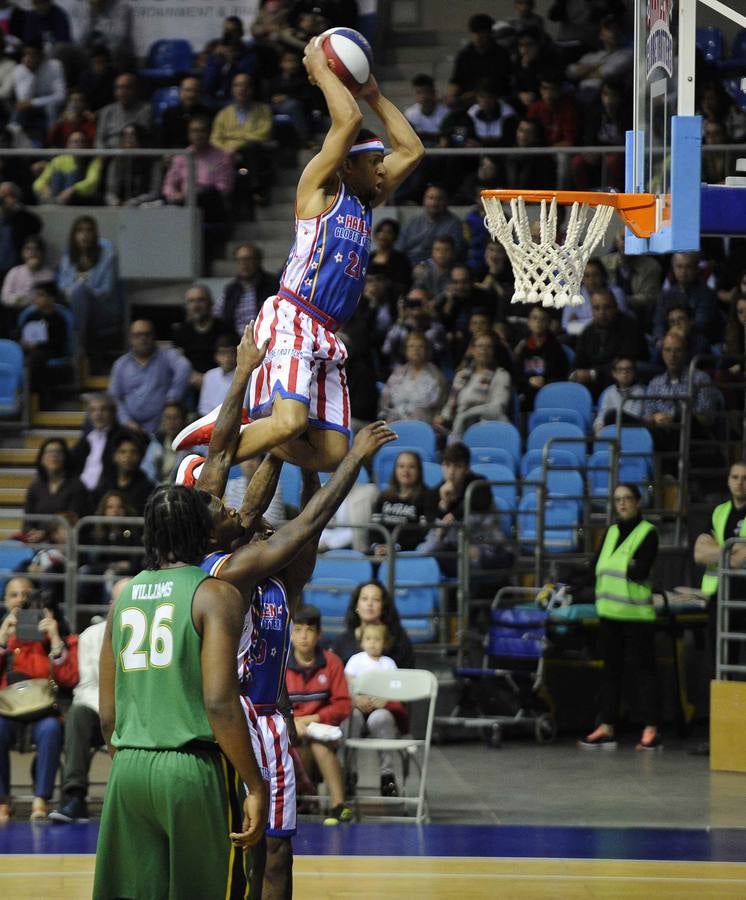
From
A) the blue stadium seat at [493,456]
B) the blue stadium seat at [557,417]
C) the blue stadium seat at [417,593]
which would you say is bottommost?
the blue stadium seat at [417,593]

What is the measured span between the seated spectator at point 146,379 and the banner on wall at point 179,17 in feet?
17.0

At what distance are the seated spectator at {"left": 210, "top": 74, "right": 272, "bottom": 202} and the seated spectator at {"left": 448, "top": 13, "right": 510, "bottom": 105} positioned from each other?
1768 mm

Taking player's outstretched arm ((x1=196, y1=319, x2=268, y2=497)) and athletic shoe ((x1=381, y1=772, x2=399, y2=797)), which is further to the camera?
athletic shoe ((x1=381, y1=772, x2=399, y2=797))

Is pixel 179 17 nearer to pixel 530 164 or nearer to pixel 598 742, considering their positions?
pixel 530 164

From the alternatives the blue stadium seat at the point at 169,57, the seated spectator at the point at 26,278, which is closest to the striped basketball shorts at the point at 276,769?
the seated spectator at the point at 26,278

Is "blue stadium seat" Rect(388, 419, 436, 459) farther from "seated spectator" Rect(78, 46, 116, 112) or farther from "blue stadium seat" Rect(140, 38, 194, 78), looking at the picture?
"blue stadium seat" Rect(140, 38, 194, 78)

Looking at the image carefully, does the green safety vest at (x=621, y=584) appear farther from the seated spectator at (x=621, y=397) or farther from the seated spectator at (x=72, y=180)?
the seated spectator at (x=72, y=180)

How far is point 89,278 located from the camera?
48.3 ft

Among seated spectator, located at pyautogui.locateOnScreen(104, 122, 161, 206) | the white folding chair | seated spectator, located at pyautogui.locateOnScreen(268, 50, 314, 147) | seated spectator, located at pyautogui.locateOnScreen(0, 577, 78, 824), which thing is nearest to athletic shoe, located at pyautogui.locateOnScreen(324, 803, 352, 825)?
the white folding chair

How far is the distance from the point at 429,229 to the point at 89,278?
2.92m

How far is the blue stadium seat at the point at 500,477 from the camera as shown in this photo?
41.4 feet

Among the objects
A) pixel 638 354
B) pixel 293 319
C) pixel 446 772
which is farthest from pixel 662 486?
pixel 293 319

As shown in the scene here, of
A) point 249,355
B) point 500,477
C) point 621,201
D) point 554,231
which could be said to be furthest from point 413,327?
point 249,355

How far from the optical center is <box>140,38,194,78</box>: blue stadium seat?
57.3 ft
